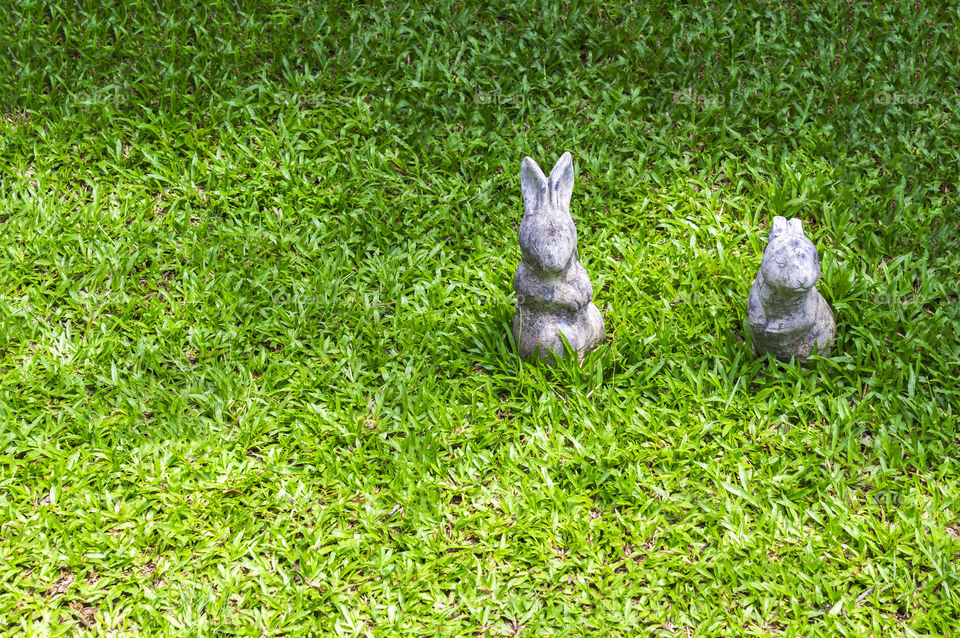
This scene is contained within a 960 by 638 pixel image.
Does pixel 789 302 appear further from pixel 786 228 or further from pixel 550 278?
pixel 550 278

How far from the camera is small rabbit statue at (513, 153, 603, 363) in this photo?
10.6ft

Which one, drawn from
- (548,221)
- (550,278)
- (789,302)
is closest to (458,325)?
(550,278)

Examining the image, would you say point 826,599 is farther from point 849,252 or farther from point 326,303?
point 326,303

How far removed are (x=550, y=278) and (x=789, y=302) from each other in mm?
928

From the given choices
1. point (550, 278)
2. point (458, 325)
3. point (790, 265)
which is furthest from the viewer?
point (458, 325)

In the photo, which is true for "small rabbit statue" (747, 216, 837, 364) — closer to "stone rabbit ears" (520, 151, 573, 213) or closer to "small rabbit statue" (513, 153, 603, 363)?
"small rabbit statue" (513, 153, 603, 363)

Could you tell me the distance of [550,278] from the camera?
132 inches

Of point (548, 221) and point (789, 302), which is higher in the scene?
point (548, 221)

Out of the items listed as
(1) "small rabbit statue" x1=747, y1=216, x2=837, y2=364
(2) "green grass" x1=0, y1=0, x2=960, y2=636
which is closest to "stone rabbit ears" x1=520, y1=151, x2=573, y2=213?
(2) "green grass" x1=0, y1=0, x2=960, y2=636

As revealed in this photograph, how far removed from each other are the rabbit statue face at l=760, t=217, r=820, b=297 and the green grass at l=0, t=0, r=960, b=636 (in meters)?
0.55

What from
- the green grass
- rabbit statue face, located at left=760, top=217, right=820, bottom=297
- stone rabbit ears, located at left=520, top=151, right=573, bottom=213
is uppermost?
stone rabbit ears, located at left=520, top=151, right=573, bottom=213

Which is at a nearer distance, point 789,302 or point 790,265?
point 790,265

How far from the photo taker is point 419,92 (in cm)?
496

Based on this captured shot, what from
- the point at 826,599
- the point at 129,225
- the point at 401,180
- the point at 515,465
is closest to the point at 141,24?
the point at 129,225
